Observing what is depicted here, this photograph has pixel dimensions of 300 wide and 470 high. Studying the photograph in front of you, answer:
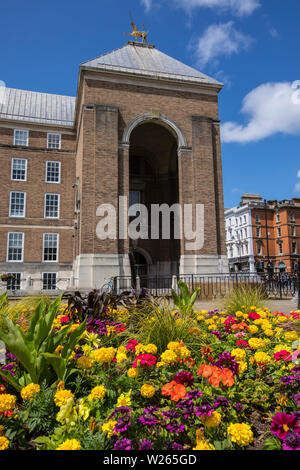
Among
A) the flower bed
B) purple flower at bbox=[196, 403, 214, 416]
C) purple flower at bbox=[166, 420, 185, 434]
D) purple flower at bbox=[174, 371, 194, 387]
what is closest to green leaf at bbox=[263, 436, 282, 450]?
the flower bed

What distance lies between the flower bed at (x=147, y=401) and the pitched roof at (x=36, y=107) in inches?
1207

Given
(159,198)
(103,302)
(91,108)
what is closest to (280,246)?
(159,198)

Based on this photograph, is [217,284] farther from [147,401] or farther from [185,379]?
[185,379]

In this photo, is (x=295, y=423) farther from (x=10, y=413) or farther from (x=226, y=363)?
(x=10, y=413)

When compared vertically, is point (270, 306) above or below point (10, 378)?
below

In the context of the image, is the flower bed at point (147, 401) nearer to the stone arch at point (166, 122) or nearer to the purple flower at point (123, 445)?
the purple flower at point (123, 445)

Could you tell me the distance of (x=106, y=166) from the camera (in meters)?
20.2

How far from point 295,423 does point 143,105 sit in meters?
22.3

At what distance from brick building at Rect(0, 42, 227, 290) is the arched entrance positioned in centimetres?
10

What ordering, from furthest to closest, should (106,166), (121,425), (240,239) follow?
(240,239) → (106,166) → (121,425)

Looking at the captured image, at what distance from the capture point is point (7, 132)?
2905cm

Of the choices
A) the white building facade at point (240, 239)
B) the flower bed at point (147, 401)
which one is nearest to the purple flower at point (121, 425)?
the flower bed at point (147, 401)

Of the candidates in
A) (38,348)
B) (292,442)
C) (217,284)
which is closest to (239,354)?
(292,442)

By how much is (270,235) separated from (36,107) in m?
51.5
